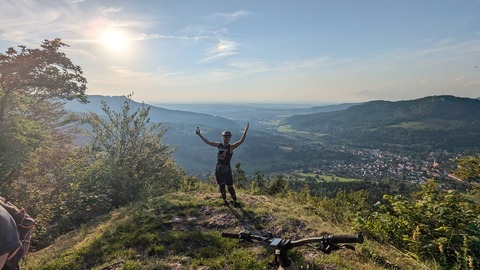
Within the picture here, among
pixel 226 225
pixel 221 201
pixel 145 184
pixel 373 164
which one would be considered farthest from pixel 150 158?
pixel 373 164

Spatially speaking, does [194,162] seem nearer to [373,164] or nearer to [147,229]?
[373,164]

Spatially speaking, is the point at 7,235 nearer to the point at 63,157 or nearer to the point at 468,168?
the point at 63,157

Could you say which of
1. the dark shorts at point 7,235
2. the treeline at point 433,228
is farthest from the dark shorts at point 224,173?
the dark shorts at point 7,235

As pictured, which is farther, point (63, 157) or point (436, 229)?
point (63, 157)

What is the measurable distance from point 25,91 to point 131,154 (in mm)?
8738

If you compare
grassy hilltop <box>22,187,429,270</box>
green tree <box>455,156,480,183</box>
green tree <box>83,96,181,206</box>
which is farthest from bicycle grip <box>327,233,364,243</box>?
green tree <box>455,156,480,183</box>

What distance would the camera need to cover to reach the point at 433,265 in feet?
18.3

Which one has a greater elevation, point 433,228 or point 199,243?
point 433,228

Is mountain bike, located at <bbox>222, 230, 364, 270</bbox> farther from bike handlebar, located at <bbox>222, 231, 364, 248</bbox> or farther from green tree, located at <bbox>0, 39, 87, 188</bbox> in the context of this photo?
green tree, located at <bbox>0, 39, 87, 188</bbox>

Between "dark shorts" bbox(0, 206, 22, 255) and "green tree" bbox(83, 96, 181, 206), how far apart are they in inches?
497

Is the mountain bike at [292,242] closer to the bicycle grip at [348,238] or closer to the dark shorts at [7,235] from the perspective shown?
the bicycle grip at [348,238]

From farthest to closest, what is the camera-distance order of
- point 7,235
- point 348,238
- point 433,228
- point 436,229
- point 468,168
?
point 468,168 < point 433,228 < point 436,229 < point 7,235 < point 348,238

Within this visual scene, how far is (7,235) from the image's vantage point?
2.94 meters

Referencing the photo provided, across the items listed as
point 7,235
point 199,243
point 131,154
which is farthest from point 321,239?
point 131,154
